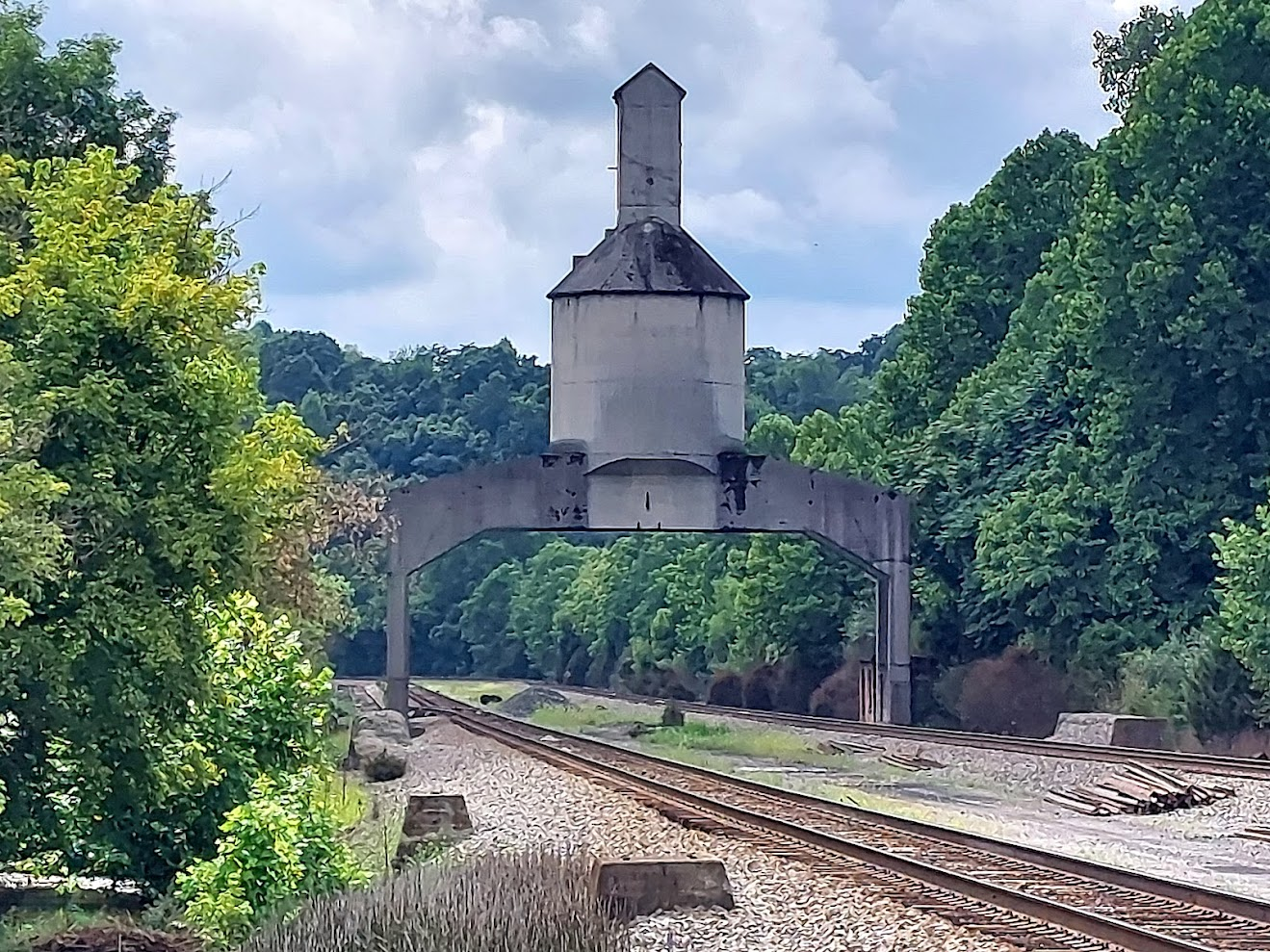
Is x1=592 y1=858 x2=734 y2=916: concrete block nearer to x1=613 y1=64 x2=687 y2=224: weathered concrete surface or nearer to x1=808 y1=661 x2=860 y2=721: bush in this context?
x1=613 y1=64 x2=687 y2=224: weathered concrete surface

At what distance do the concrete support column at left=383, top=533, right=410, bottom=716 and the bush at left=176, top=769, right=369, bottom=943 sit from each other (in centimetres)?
2916

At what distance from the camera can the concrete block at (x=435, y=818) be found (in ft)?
63.3

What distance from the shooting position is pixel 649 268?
46.4 metres

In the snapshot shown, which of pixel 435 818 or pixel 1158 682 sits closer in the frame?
pixel 435 818

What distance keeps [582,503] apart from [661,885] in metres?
32.0

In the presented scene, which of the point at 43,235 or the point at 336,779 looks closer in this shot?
the point at 43,235

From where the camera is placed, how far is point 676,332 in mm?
46031

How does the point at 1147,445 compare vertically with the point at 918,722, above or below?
above

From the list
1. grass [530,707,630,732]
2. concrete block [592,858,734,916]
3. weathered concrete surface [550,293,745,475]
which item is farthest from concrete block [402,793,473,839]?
grass [530,707,630,732]

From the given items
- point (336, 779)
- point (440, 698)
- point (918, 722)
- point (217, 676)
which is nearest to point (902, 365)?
point (918, 722)

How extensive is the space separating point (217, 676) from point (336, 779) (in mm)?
10243

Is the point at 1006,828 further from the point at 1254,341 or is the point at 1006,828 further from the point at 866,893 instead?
the point at 1254,341

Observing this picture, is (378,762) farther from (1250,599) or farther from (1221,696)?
(1221,696)

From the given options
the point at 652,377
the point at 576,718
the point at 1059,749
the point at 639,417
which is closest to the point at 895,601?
the point at 639,417
